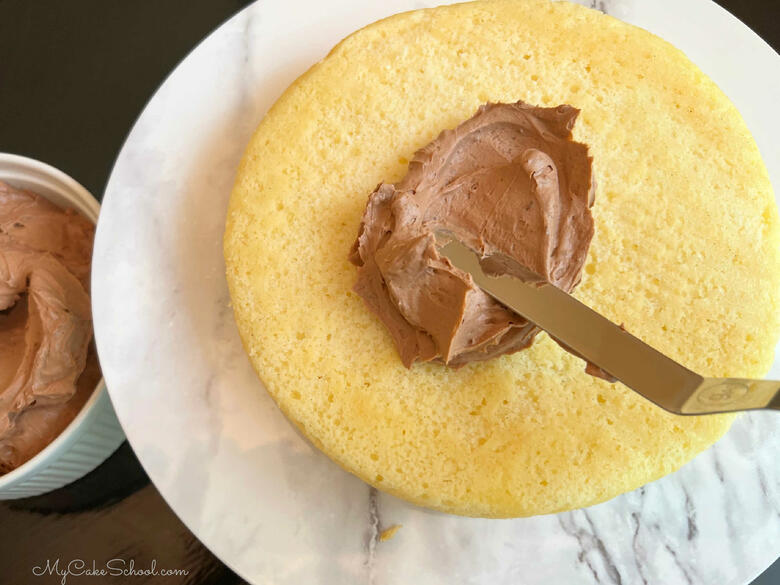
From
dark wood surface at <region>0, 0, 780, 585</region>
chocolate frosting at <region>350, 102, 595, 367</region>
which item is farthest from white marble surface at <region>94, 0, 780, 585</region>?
dark wood surface at <region>0, 0, 780, 585</region>

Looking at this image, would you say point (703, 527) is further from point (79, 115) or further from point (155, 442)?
point (79, 115)

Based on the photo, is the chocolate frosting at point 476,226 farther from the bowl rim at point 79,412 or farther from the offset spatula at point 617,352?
the bowl rim at point 79,412

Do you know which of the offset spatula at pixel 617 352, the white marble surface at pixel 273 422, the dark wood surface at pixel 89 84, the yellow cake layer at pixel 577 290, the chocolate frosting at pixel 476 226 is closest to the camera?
the offset spatula at pixel 617 352

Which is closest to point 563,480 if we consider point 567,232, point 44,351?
point 567,232

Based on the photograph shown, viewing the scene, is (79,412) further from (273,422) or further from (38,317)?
(273,422)

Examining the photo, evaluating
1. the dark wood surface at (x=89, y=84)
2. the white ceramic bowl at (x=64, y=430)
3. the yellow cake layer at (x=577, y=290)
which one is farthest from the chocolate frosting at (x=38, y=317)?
the yellow cake layer at (x=577, y=290)

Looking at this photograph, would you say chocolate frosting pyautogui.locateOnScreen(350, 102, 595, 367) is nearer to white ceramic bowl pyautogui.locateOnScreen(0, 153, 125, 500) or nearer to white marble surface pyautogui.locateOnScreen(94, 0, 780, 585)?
white marble surface pyautogui.locateOnScreen(94, 0, 780, 585)
